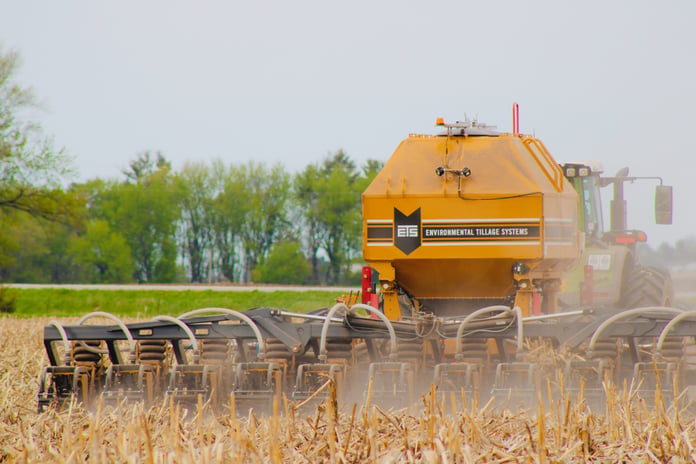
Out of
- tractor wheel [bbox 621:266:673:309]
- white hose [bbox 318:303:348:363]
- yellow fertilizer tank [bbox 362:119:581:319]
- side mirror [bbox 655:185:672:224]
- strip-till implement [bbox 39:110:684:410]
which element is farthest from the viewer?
tractor wheel [bbox 621:266:673:309]

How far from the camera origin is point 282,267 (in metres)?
59.2

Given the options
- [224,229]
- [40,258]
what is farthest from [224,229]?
[40,258]

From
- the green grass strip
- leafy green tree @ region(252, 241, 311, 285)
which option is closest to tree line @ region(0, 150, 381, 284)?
leafy green tree @ region(252, 241, 311, 285)

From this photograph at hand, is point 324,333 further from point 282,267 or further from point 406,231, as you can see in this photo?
point 282,267

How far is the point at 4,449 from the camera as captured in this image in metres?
4.25

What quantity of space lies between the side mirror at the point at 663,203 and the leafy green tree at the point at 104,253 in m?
53.9

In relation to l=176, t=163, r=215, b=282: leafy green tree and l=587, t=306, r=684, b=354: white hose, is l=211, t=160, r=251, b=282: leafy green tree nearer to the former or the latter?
l=176, t=163, r=215, b=282: leafy green tree

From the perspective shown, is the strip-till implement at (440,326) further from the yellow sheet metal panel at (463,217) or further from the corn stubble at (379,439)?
the corn stubble at (379,439)

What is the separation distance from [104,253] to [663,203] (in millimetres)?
55023

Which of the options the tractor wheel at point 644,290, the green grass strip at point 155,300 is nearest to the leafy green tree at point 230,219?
the green grass strip at point 155,300

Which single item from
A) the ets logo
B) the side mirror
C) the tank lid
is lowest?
the ets logo

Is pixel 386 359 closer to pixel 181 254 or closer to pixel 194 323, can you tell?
pixel 194 323

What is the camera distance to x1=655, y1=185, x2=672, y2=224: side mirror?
1009 cm

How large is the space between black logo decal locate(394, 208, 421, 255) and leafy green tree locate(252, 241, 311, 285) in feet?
167
